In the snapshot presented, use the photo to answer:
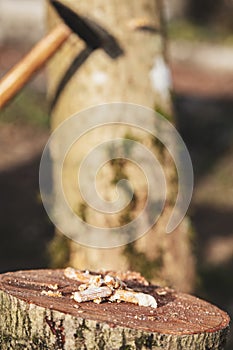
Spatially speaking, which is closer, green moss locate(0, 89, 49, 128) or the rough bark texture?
the rough bark texture

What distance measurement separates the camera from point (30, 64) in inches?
183

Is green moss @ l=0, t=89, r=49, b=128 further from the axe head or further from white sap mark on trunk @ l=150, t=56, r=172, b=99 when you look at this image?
the axe head

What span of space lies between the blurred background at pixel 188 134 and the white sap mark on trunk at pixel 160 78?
0.91 feet

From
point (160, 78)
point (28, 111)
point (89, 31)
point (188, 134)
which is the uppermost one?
point (89, 31)

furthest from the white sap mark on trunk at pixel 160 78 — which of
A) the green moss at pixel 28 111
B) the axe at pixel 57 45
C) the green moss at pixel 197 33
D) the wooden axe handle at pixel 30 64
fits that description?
the green moss at pixel 197 33

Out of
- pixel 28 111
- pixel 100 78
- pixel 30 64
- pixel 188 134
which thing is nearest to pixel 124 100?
pixel 100 78

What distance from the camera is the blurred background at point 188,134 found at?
7.25 meters

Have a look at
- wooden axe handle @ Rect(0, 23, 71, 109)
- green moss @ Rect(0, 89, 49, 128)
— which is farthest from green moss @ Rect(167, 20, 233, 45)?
wooden axe handle @ Rect(0, 23, 71, 109)

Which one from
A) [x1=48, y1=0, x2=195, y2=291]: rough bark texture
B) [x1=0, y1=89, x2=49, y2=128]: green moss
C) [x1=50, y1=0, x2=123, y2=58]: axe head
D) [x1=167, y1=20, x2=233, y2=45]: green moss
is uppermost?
[x1=50, y1=0, x2=123, y2=58]: axe head

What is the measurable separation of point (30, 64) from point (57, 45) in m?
0.22

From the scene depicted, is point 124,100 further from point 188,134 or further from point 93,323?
point 188,134

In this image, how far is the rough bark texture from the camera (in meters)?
4.88

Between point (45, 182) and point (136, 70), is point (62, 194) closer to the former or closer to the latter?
point (45, 182)

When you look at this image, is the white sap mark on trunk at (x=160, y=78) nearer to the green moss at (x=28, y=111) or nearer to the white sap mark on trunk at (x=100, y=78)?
the white sap mark on trunk at (x=100, y=78)
